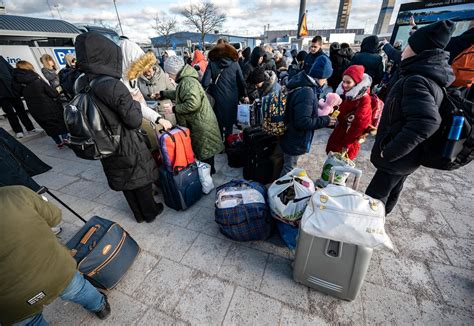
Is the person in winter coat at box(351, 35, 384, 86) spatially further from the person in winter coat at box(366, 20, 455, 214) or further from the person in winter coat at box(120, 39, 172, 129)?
the person in winter coat at box(120, 39, 172, 129)

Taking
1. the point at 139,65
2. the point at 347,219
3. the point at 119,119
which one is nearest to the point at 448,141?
the point at 347,219

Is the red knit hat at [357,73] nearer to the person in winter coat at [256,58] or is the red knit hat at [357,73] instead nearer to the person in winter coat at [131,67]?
the person in winter coat at [131,67]

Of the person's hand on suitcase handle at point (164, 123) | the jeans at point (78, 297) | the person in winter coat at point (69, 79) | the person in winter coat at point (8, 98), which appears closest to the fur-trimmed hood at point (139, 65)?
the person's hand on suitcase handle at point (164, 123)

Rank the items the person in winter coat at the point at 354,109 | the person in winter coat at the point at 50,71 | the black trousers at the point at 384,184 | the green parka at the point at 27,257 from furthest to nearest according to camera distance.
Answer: the person in winter coat at the point at 50,71
the person in winter coat at the point at 354,109
the black trousers at the point at 384,184
the green parka at the point at 27,257

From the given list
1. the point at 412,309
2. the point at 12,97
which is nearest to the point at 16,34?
the point at 12,97

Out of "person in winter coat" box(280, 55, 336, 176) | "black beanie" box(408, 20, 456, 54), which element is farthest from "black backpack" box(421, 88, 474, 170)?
"person in winter coat" box(280, 55, 336, 176)

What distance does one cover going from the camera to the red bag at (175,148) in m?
2.35

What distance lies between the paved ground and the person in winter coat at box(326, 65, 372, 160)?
44.4 inches

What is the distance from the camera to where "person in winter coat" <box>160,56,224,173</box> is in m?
2.61

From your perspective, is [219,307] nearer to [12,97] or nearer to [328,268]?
[328,268]

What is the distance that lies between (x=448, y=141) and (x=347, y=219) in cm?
105

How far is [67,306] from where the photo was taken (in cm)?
180

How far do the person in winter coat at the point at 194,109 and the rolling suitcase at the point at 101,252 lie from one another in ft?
5.10

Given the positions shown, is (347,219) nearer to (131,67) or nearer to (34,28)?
(131,67)
